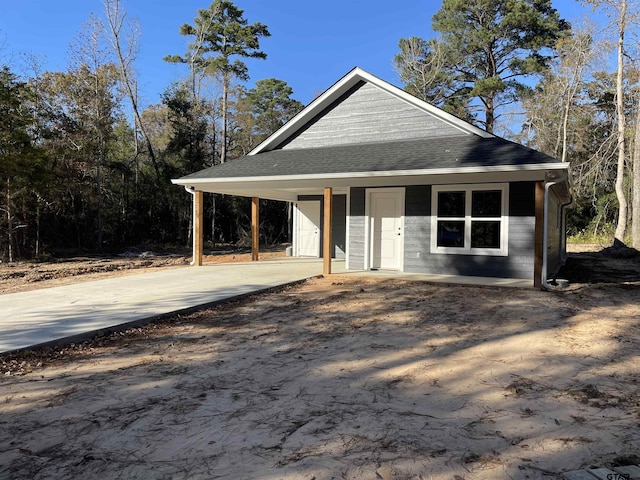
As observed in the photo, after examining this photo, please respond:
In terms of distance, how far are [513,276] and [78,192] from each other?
16563 mm

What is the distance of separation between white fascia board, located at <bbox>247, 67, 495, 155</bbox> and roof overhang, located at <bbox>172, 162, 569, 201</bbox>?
5.79 feet

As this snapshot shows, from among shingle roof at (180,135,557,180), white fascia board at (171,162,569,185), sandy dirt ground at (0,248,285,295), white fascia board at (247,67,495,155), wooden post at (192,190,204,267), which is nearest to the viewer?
white fascia board at (171,162,569,185)

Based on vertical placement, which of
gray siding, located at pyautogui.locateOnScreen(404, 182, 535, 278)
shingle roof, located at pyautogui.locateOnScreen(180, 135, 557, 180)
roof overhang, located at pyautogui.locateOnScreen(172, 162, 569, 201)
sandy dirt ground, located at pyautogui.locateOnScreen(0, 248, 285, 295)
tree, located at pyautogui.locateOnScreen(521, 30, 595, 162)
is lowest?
sandy dirt ground, located at pyautogui.locateOnScreen(0, 248, 285, 295)

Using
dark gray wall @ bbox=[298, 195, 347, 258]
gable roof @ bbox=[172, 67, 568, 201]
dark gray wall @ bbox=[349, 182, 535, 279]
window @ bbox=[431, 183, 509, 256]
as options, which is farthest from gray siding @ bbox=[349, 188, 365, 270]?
dark gray wall @ bbox=[298, 195, 347, 258]

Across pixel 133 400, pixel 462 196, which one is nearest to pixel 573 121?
pixel 462 196

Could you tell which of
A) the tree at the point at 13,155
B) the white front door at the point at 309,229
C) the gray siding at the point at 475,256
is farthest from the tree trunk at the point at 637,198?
the tree at the point at 13,155

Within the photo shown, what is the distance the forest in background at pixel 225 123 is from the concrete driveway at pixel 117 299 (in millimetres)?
7979

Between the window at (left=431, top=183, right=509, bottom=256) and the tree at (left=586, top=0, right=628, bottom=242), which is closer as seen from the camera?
the window at (left=431, top=183, right=509, bottom=256)

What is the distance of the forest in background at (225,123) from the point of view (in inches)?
629

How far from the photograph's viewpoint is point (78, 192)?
A: 17.5 meters

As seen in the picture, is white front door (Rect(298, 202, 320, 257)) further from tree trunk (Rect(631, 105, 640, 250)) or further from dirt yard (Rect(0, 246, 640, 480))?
tree trunk (Rect(631, 105, 640, 250))

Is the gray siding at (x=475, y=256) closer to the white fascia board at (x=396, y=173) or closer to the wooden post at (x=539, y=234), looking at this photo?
the wooden post at (x=539, y=234)

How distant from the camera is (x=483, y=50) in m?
27.0

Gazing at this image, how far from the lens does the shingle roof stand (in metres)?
8.48
